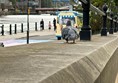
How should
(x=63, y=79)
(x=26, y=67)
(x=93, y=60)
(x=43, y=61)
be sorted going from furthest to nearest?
(x=93, y=60)
(x=43, y=61)
(x=26, y=67)
(x=63, y=79)

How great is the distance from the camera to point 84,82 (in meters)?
4.93

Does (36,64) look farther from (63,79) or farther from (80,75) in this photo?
(63,79)

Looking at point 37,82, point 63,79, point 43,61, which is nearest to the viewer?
point 37,82

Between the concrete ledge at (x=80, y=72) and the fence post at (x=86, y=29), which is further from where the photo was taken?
the fence post at (x=86, y=29)

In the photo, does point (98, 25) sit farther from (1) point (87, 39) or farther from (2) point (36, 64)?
(2) point (36, 64)

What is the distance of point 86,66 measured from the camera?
5625 mm

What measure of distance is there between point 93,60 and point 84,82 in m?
1.54

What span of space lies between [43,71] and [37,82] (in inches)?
29.6

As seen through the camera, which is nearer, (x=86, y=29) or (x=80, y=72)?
(x=80, y=72)

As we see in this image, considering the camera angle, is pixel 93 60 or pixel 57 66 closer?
pixel 57 66

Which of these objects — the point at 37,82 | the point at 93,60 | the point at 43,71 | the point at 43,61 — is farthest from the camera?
the point at 93,60

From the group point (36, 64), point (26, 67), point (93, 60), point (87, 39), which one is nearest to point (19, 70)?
point (26, 67)

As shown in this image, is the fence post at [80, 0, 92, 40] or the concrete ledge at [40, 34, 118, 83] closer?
the concrete ledge at [40, 34, 118, 83]

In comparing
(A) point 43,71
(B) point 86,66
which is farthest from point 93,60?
(A) point 43,71
